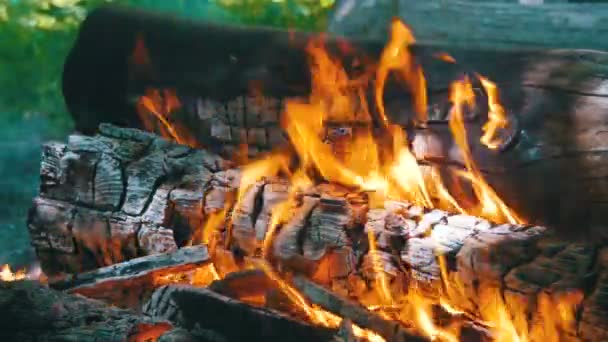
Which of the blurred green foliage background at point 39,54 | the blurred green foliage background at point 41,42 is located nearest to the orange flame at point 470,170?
the blurred green foliage background at point 39,54

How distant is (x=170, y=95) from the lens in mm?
4566

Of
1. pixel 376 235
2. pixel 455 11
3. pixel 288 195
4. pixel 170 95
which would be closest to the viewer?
pixel 376 235

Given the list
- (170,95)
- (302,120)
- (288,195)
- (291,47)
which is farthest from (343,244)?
(170,95)

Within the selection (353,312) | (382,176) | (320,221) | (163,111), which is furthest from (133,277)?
(382,176)

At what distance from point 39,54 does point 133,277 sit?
8.92ft

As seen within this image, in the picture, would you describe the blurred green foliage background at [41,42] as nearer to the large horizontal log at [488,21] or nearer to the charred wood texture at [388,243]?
the large horizontal log at [488,21]

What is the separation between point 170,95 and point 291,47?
920 mm

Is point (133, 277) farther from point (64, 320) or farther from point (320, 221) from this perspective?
point (320, 221)

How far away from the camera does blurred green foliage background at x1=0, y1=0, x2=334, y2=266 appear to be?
547 cm

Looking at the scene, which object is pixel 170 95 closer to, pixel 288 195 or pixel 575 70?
pixel 288 195

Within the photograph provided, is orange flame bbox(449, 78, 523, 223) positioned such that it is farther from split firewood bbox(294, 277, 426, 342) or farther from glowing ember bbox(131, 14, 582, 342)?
split firewood bbox(294, 277, 426, 342)

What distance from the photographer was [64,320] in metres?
3.12

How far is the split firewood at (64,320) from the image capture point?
9.82 feet

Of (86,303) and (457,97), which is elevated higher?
(457,97)
